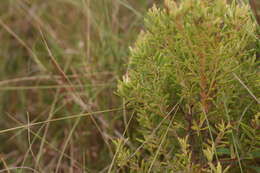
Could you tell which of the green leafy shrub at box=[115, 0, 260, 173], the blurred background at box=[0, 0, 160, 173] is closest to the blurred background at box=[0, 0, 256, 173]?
the blurred background at box=[0, 0, 160, 173]

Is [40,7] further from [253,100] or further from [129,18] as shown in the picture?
[253,100]

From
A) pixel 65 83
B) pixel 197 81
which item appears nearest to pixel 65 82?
pixel 65 83

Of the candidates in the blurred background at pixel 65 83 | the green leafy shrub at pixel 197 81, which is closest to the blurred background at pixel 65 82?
the blurred background at pixel 65 83

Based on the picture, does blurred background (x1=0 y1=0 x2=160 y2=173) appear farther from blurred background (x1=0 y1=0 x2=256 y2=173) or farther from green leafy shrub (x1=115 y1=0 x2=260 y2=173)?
green leafy shrub (x1=115 y1=0 x2=260 y2=173)

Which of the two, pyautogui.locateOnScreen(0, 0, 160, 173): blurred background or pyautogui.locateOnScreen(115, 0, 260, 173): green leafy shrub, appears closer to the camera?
pyautogui.locateOnScreen(115, 0, 260, 173): green leafy shrub

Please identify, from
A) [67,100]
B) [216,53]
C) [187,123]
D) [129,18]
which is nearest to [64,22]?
[129,18]

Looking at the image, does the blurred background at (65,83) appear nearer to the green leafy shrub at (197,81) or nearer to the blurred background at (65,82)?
the blurred background at (65,82)
